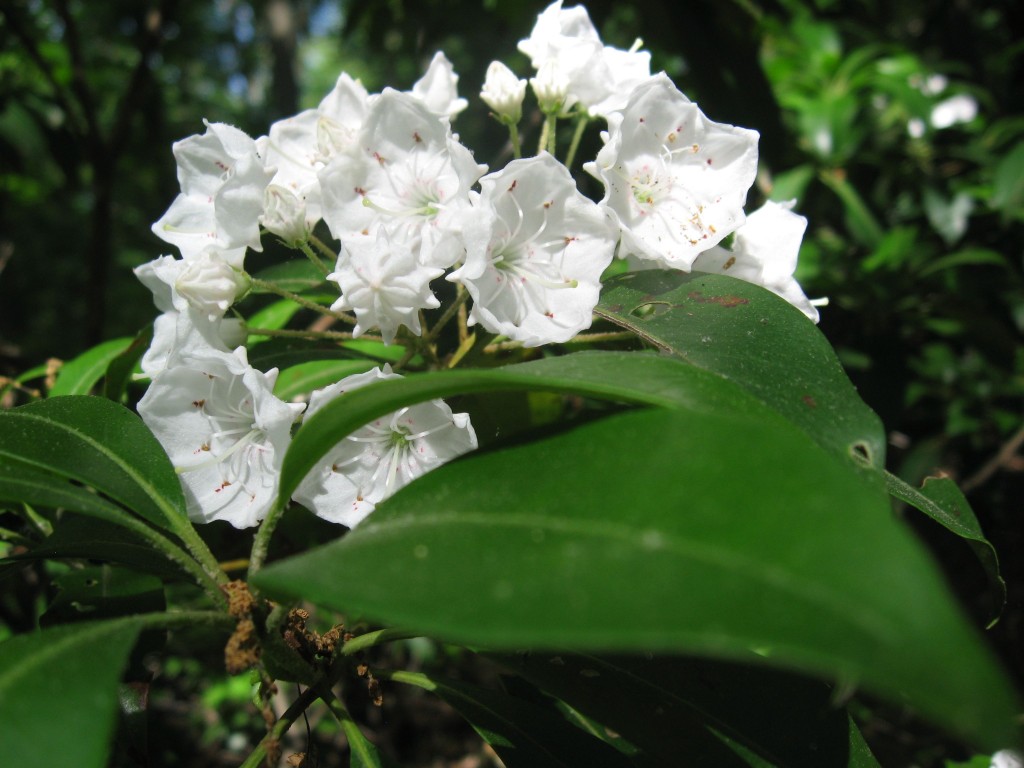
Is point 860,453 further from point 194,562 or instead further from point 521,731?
point 194,562

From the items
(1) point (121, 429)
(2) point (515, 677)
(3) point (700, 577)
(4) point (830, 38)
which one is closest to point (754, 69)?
(4) point (830, 38)

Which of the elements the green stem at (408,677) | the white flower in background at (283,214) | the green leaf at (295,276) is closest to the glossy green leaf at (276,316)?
the green leaf at (295,276)

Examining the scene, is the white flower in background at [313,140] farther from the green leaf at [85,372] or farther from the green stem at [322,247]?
the green leaf at [85,372]

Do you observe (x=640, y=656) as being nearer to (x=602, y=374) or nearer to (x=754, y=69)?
(x=602, y=374)

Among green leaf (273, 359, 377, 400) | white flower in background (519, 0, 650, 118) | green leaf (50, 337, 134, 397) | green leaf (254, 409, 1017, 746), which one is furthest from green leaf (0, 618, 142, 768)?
white flower in background (519, 0, 650, 118)

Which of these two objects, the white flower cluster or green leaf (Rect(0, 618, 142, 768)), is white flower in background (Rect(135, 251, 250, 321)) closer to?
the white flower cluster

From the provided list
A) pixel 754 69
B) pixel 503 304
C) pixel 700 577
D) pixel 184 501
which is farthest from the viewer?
pixel 754 69

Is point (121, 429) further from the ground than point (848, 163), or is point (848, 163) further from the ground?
point (121, 429)
